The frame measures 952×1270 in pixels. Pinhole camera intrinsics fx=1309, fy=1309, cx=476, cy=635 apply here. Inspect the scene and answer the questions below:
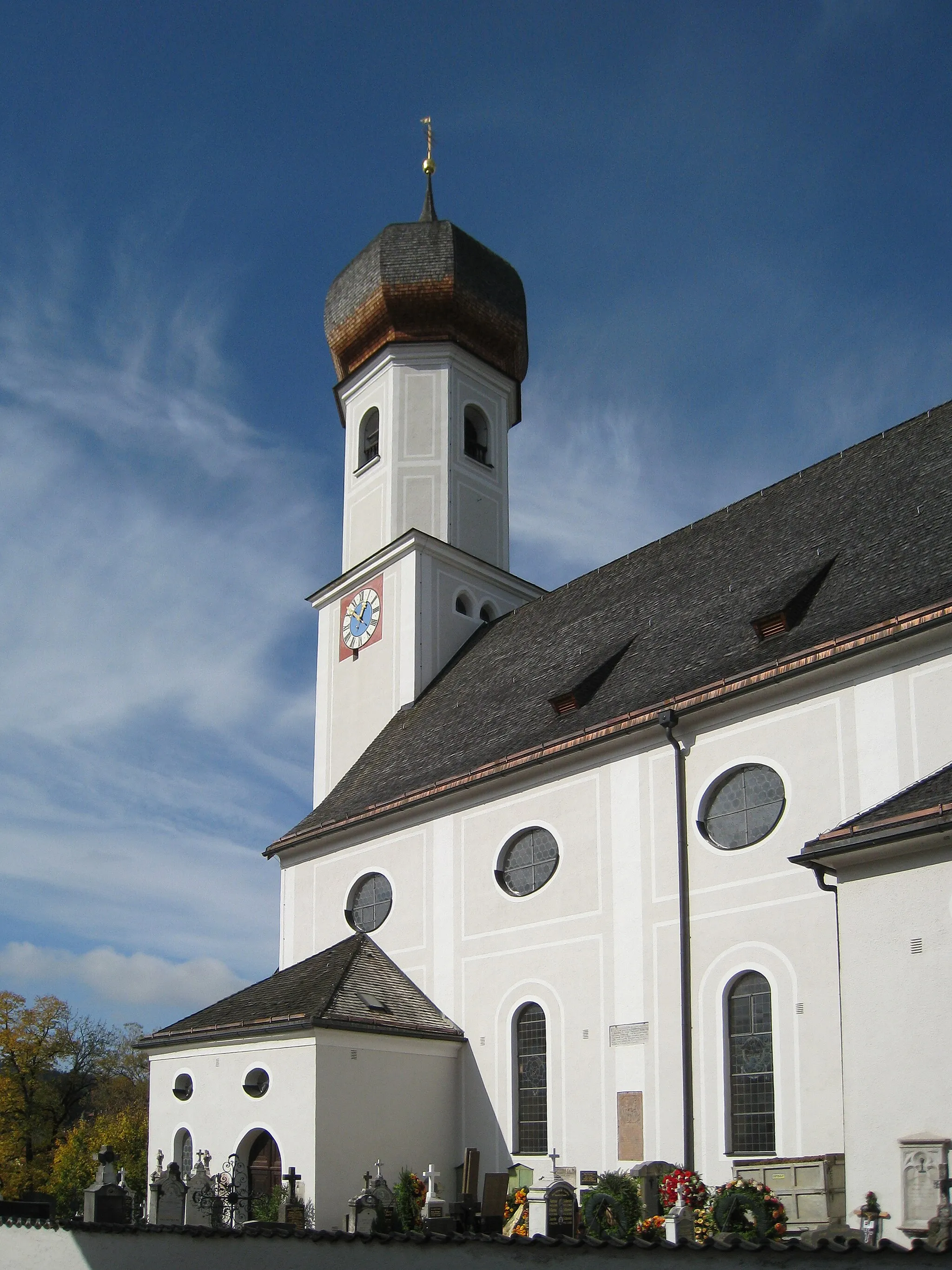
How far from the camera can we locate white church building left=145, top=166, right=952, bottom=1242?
12.2m

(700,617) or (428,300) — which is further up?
(428,300)

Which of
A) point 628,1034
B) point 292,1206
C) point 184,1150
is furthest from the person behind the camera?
point 184,1150

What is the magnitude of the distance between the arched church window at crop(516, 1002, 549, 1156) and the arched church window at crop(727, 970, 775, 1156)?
3.48 metres

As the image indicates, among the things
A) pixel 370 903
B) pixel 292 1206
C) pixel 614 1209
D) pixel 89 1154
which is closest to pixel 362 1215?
pixel 292 1206

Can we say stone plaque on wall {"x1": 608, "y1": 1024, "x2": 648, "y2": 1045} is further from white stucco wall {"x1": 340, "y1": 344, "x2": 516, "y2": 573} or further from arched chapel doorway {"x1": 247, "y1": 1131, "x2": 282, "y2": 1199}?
white stucco wall {"x1": 340, "y1": 344, "x2": 516, "y2": 573}

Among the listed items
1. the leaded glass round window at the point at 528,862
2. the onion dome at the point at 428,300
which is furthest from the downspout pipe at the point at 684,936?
the onion dome at the point at 428,300

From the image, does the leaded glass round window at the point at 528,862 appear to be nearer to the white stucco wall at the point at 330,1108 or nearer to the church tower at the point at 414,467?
the white stucco wall at the point at 330,1108

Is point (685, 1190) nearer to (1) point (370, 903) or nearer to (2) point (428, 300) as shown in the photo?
(1) point (370, 903)

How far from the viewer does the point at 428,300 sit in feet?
98.9

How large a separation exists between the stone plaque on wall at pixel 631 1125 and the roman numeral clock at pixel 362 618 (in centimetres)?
1287

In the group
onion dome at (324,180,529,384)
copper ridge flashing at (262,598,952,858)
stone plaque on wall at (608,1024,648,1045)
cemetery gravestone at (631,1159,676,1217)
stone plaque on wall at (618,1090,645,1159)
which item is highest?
onion dome at (324,180,529,384)

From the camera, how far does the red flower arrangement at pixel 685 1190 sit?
14242 mm

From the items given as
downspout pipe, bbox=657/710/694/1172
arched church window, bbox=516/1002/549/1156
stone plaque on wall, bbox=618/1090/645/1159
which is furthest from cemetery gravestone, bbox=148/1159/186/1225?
downspout pipe, bbox=657/710/694/1172

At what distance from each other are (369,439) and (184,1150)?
16462mm
